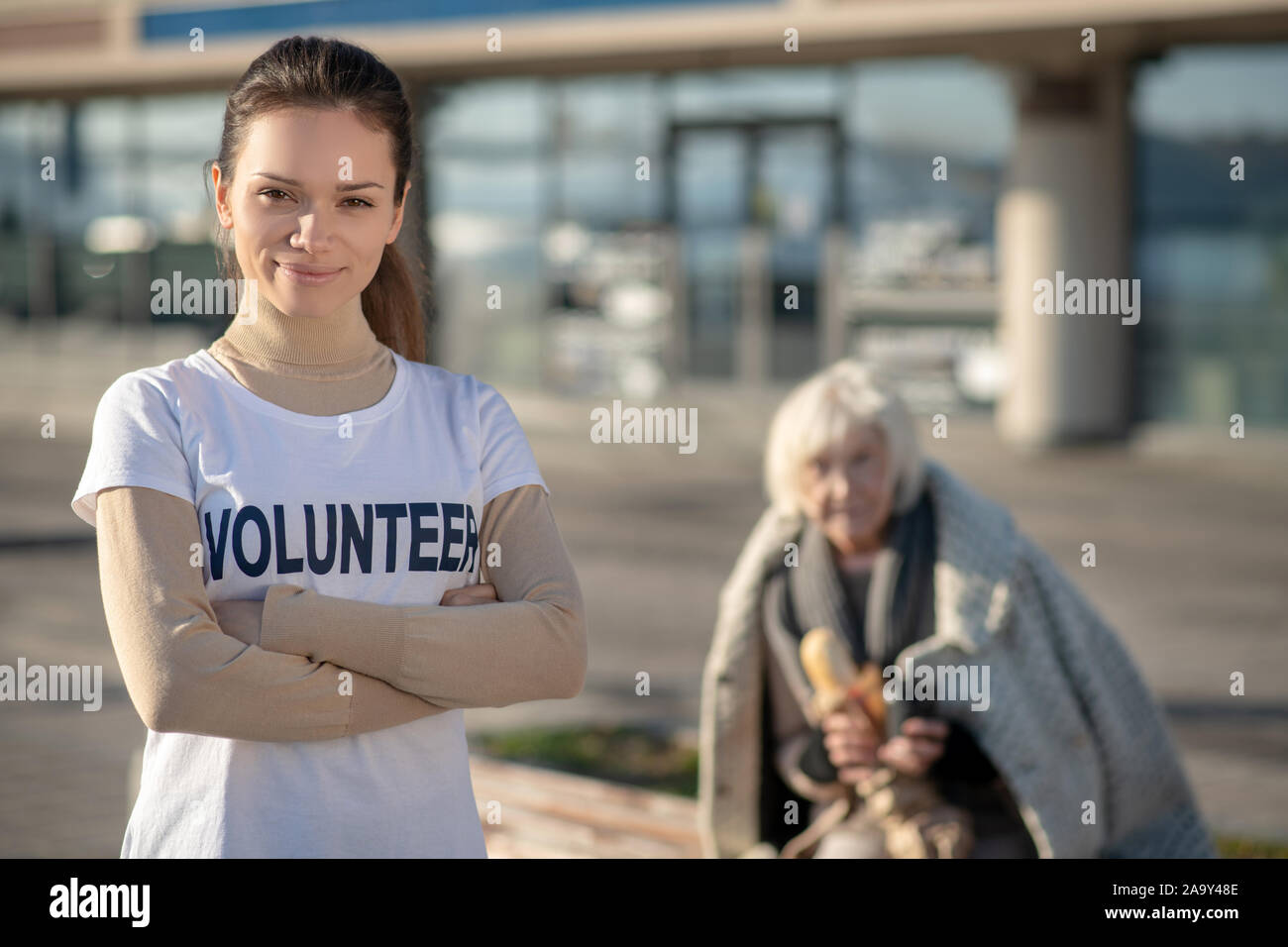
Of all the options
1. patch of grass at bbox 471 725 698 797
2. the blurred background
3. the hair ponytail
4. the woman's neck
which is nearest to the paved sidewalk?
the blurred background

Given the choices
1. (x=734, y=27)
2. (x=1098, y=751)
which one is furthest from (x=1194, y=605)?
(x=734, y=27)

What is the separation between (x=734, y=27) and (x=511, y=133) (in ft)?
13.5

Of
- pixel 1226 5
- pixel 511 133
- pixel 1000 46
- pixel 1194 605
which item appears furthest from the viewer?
pixel 511 133

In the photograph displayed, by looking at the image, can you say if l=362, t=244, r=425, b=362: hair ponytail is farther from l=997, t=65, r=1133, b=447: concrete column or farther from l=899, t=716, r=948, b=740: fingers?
l=997, t=65, r=1133, b=447: concrete column

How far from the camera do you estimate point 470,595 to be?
1954 mm

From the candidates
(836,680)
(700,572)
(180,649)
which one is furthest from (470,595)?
(700,572)

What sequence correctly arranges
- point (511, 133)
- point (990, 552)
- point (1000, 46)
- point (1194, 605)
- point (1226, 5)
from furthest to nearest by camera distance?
point (511, 133) < point (1000, 46) < point (1226, 5) < point (1194, 605) < point (990, 552)

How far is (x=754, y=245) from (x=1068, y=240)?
144 inches

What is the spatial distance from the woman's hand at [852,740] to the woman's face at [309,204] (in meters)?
1.72

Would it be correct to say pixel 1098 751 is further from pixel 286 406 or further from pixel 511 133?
pixel 511 133

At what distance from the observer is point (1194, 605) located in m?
8.23

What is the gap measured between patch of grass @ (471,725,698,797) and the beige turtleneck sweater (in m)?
3.18

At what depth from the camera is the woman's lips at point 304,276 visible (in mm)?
1852

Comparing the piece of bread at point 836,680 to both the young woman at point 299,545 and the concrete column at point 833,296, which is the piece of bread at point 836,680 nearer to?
the young woman at point 299,545
